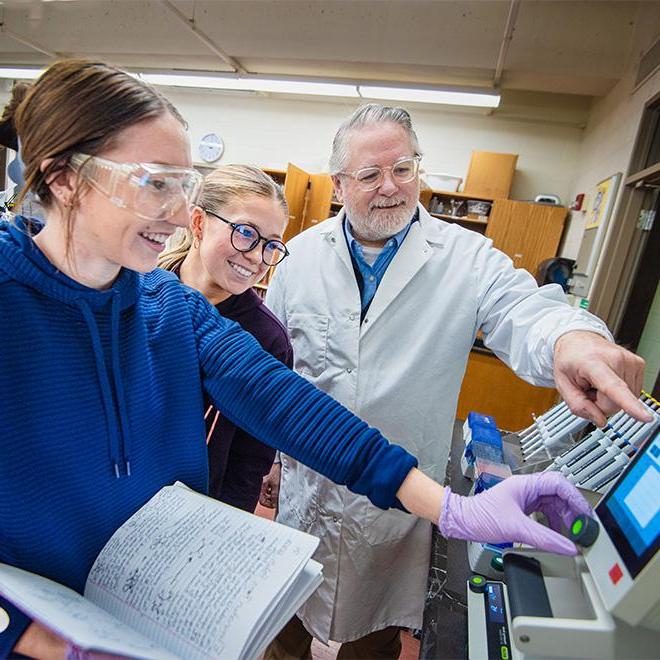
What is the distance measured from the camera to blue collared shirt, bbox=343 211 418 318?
4.53 feet

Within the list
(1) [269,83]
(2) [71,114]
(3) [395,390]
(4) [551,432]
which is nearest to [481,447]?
(4) [551,432]

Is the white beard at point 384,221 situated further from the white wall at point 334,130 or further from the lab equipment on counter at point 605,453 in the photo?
the white wall at point 334,130

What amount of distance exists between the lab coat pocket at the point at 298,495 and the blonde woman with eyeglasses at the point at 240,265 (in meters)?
0.20

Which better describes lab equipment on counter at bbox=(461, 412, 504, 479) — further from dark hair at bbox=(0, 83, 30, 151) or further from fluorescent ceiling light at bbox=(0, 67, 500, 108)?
fluorescent ceiling light at bbox=(0, 67, 500, 108)

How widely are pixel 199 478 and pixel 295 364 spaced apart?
27.7 inches

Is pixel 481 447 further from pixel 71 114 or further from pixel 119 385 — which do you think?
pixel 71 114

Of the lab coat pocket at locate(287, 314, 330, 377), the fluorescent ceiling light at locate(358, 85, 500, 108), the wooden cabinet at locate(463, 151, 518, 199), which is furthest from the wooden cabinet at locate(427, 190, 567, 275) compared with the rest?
the lab coat pocket at locate(287, 314, 330, 377)

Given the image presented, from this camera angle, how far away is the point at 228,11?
411 centimetres

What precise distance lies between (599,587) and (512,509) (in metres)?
0.15

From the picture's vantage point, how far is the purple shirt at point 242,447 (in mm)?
1103

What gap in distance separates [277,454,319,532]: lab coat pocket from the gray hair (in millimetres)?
1007

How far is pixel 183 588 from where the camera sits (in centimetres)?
57

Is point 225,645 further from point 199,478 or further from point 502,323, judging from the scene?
point 502,323

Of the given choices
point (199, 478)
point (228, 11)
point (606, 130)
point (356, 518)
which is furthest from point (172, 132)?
point (228, 11)
